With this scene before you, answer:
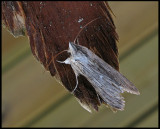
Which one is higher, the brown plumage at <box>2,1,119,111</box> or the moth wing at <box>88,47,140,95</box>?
the brown plumage at <box>2,1,119,111</box>

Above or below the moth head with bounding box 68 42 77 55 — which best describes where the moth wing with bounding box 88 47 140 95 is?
below

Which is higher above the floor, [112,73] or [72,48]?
[72,48]

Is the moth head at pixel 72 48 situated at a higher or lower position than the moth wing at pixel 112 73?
higher

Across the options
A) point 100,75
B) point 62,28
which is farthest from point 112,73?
point 62,28

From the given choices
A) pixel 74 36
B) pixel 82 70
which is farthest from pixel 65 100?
pixel 74 36

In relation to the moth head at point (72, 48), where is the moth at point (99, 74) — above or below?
below

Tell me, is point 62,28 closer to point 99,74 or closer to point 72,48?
point 72,48
